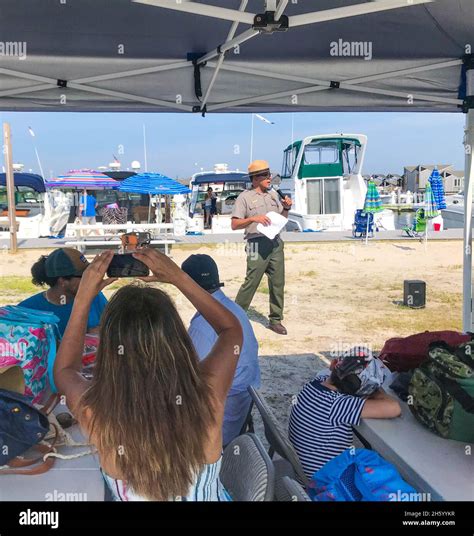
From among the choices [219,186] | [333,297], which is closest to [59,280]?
[333,297]

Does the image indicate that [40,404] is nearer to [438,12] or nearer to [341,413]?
[341,413]

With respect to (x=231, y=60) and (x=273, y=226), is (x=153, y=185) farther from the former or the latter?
(x=231, y=60)

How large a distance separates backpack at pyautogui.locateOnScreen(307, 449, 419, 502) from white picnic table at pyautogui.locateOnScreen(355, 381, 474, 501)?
65mm

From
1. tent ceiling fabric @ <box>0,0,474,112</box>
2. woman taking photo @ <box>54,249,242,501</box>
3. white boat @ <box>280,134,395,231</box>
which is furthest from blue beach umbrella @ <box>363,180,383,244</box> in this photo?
woman taking photo @ <box>54,249,242,501</box>

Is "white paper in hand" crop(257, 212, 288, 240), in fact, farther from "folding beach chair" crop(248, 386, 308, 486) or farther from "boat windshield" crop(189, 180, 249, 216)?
"boat windshield" crop(189, 180, 249, 216)

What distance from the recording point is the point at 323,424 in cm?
235

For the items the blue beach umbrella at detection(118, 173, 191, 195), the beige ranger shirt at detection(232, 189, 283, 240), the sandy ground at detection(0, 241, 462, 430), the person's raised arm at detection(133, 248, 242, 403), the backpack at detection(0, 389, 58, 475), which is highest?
the blue beach umbrella at detection(118, 173, 191, 195)

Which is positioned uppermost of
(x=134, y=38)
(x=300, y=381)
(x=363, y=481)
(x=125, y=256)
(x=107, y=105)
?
(x=134, y=38)

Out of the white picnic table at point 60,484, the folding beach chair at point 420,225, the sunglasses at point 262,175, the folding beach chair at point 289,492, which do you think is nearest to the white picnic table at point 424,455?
the folding beach chair at point 289,492

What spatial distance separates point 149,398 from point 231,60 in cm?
310

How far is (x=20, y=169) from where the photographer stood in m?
31.0

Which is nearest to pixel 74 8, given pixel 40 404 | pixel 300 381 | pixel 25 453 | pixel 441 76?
pixel 40 404

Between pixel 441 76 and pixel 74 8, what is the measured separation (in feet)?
8.76

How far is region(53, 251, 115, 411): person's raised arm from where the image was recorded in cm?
169
